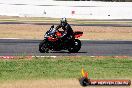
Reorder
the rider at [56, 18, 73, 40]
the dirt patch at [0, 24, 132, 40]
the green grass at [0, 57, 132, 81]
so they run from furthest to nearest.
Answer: the dirt patch at [0, 24, 132, 40] → the rider at [56, 18, 73, 40] → the green grass at [0, 57, 132, 81]

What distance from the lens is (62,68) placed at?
657 inches

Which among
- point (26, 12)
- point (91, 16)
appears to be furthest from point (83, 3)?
point (26, 12)

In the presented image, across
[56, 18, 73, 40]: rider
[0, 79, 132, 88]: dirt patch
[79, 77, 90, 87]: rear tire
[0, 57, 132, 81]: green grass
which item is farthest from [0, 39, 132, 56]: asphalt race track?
[79, 77, 90, 87]: rear tire

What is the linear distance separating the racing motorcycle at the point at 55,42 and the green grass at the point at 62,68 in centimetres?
271

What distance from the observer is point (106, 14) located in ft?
206

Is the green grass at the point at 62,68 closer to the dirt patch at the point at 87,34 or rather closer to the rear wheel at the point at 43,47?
the rear wheel at the point at 43,47

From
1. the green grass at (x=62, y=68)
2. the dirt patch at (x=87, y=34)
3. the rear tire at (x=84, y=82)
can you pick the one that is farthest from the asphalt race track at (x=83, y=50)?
the rear tire at (x=84, y=82)

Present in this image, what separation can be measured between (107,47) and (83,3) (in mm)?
39637

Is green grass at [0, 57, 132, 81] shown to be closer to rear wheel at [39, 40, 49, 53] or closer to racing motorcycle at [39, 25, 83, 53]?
racing motorcycle at [39, 25, 83, 53]

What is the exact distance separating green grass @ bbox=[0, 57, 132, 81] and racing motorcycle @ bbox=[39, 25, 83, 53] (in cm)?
271

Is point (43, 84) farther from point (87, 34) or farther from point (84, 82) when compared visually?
point (87, 34)

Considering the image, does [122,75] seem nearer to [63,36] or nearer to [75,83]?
[75,83]

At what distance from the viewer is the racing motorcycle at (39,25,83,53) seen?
2239cm

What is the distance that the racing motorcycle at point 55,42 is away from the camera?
73.5 ft
